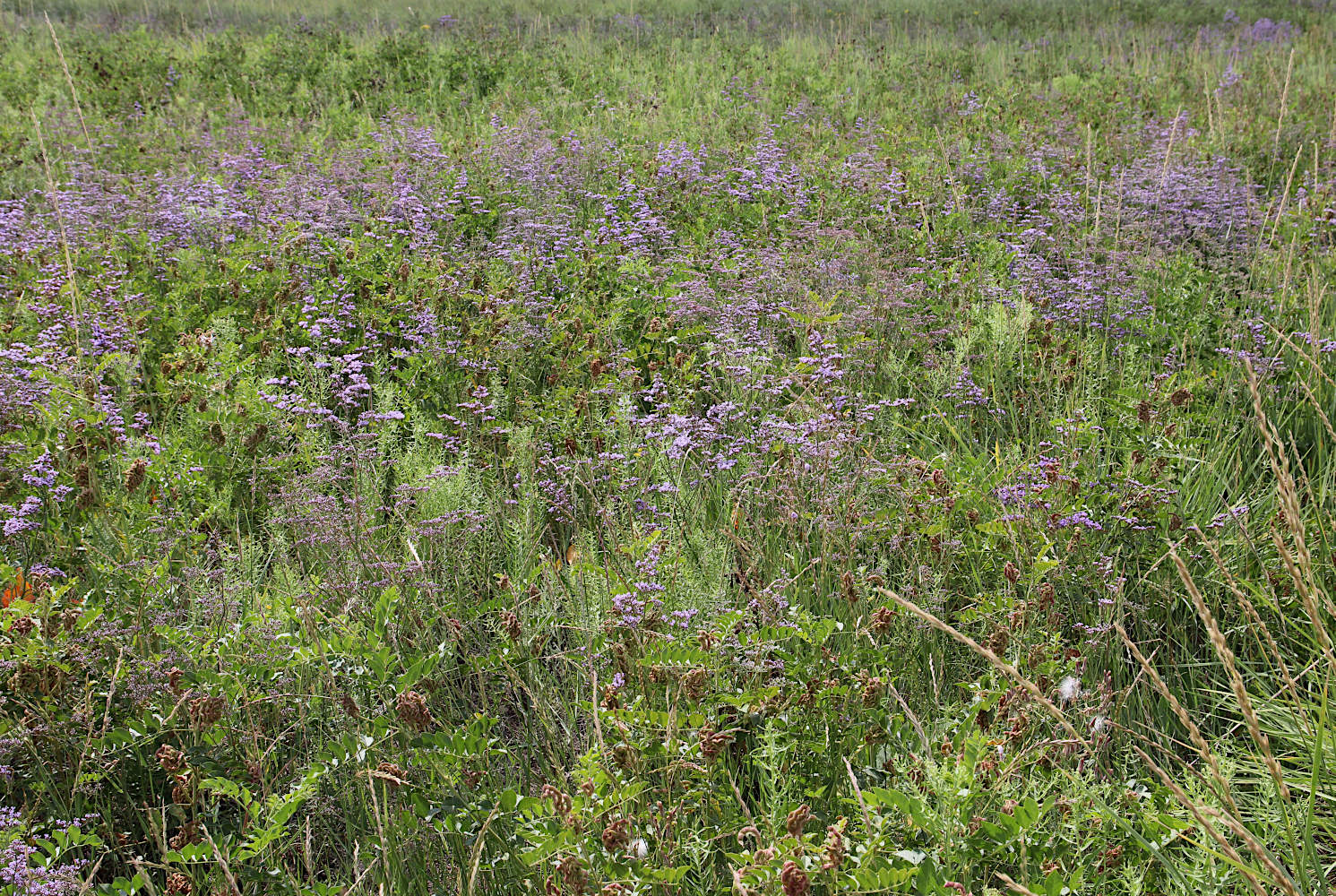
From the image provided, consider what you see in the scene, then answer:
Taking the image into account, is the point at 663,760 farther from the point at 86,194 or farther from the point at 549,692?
the point at 86,194

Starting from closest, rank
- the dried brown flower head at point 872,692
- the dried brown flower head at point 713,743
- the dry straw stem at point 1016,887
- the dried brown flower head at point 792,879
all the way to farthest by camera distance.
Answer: the dry straw stem at point 1016,887 → the dried brown flower head at point 792,879 → the dried brown flower head at point 713,743 → the dried brown flower head at point 872,692

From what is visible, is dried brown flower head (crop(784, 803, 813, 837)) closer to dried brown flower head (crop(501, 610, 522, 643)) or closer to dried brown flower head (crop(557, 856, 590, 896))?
dried brown flower head (crop(557, 856, 590, 896))

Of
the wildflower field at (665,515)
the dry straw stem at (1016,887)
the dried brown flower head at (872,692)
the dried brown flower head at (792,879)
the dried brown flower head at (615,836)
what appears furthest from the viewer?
the dried brown flower head at (872,692)

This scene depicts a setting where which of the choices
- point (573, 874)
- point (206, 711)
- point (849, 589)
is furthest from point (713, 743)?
point (206, 711)

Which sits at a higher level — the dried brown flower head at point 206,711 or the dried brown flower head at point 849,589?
the dried brown flower head at point 206,711

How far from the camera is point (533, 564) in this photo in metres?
2.87

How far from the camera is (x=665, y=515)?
281 centimetres

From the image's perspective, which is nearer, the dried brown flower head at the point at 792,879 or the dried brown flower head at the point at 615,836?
the dried brown flower head at the point at 792,879

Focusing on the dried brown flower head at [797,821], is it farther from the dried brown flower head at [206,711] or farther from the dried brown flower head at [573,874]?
the dried brown flower head at [206,711]

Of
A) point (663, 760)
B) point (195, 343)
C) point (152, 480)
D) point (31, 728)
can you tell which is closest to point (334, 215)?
point (195, 343)

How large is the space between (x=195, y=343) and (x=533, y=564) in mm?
2036

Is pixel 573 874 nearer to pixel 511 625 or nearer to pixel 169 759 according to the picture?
pixel 511 625

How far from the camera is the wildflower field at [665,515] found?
5.83ft

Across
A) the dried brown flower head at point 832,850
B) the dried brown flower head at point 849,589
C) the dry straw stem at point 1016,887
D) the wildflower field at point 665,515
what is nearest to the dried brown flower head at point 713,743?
the wildflower field at point 665,515
